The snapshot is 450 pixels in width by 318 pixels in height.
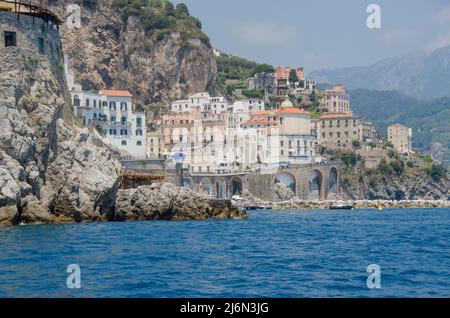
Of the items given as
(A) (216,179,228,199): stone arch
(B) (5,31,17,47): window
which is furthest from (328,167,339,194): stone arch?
(B) (5,31,17,47): window

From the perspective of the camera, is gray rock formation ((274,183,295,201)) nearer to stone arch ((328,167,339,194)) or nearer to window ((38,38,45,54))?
stone arch ((328,167,339,194))

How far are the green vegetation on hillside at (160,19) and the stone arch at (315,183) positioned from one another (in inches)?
1438

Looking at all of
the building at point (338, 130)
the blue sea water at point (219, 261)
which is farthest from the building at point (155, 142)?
the blue sea water at point (219, 261)

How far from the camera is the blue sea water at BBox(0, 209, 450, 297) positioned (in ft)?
91.4

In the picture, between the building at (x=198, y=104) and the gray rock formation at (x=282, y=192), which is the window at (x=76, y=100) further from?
the gray rock formation at (x=282, y=192)

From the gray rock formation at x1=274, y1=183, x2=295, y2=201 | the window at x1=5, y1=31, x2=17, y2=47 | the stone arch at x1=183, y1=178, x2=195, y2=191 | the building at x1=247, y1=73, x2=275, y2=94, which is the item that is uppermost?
the building at x1=247, y1=73, x2=275, y2=94

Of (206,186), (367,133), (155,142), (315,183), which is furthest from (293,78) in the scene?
(206,186)

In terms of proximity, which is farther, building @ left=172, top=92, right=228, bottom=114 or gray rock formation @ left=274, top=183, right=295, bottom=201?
building @ left=172, top=92, right=228, bottom=114

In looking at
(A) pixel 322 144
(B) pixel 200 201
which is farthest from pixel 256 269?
(A) pixel 322 144

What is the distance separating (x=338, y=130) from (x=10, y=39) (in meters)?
98.6

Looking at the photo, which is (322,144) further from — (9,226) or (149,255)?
(149,255)

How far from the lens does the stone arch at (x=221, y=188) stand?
398 feet

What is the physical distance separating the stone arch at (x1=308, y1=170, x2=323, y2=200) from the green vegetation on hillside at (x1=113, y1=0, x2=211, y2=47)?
36.5 meters

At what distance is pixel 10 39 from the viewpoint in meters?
68.6
